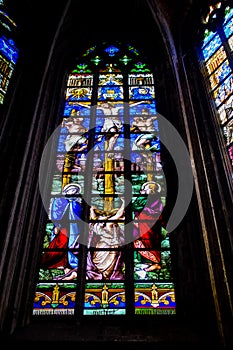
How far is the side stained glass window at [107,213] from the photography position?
4.15 metres

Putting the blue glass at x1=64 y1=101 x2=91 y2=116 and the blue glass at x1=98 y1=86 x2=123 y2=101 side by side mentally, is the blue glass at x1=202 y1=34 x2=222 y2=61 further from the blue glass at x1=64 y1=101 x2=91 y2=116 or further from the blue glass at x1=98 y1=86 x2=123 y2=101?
the blue glass at x1=64 y1=101 x2=91 y2=116

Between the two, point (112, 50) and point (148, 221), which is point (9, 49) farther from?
point (148, 221)

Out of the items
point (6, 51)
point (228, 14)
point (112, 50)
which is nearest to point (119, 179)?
point (6, 51)

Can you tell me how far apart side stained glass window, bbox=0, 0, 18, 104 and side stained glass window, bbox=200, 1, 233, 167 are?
309cm

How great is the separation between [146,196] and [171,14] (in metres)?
4.17

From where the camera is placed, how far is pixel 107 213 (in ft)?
15.7

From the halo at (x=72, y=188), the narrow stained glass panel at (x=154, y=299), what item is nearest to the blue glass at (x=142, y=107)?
the halo at (x=72, y=188)

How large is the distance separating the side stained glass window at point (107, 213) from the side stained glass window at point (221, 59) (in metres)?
1.00

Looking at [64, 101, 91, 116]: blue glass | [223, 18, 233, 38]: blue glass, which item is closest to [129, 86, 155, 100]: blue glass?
[64, 101, 91, 116]: blue glass

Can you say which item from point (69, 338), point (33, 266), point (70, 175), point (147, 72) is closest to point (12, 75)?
point (70, 175)

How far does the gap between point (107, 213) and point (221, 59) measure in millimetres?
3029

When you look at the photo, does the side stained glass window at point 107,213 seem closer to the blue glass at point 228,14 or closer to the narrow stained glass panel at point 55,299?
the narrow stained glass panel at point 55,299

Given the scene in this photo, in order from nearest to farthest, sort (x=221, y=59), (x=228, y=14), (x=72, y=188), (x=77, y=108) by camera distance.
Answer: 1. (x=72, y=188)
2. (x=221, y=59)
3. (x=228, y=14)
4. (x=77, y=108)

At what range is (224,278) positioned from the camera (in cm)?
373
